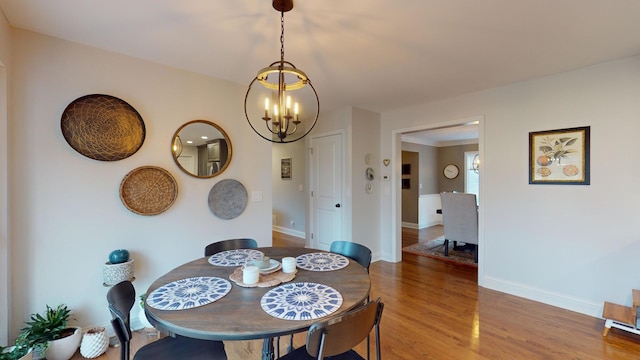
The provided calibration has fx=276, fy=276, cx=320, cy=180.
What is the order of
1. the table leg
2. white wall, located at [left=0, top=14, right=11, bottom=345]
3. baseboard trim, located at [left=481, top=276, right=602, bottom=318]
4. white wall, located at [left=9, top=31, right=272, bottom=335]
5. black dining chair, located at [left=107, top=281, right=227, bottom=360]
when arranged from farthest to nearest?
baseboard trim, located at [left=481, top=276, right=602, bottom=318] → white wall, located at [left=9, top=31, right=272, bottom=335] → white wall, located at [left=0, top=14, right=11, bottom=345] → the table leg → black dining chair, located at [left=107, top=281, right=227, bottom=360]

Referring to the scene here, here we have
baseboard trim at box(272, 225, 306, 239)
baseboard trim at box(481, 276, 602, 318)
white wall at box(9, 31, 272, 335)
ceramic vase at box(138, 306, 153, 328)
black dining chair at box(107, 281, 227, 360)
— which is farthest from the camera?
baseboard trim at box(272, 225, 306, 239)

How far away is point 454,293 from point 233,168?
2.83 m

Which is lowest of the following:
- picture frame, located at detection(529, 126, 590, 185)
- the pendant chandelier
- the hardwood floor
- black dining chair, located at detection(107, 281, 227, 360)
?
the hardwood floor

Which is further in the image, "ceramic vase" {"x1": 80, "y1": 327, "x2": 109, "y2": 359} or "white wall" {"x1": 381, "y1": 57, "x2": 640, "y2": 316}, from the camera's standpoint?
"white wall" {"x1": 381, "y1": 57, "x2": 640, "y2": 316}

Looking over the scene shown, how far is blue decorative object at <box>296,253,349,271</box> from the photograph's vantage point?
1.73 metres

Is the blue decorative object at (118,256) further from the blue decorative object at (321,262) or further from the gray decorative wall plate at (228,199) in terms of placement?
the blue decorative object at (321,262)

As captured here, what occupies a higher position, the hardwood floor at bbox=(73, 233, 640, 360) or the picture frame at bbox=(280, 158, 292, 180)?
the picture frame at bbox=(280, 158, 292, 180)

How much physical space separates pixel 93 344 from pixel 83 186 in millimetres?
1182

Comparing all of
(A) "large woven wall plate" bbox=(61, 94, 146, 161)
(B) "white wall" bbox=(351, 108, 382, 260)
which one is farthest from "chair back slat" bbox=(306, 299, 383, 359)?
(B) "white wall" bbox=(351, 108, 382, 260)

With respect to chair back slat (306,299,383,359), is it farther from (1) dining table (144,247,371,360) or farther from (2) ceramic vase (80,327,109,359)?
(2) ceramic vase (80,327,109,359)

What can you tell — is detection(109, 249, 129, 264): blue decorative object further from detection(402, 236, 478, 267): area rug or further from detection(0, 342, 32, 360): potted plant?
detection(402, 236, 478, 267): area rug

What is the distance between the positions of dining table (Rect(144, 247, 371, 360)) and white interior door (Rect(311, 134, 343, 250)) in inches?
100

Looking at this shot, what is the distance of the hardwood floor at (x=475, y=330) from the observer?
6.73 feet

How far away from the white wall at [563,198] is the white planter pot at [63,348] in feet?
13.0
